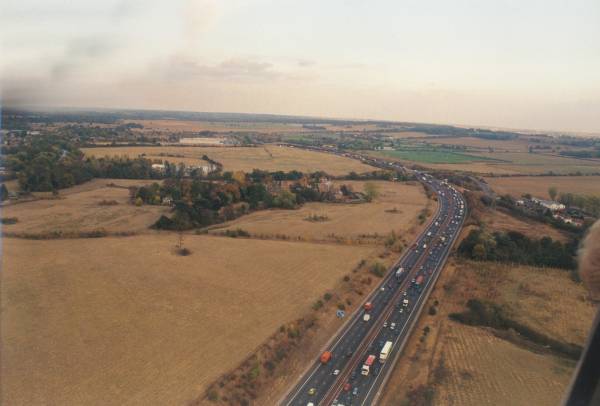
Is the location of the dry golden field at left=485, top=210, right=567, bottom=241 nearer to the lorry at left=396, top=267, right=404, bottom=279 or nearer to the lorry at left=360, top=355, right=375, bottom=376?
the lorry at left=396, top=267, right=404, bottom=279

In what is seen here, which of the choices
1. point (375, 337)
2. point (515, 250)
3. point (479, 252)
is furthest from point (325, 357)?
point (515, 250)

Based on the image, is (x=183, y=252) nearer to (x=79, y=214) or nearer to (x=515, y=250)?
(x=79, y=214)

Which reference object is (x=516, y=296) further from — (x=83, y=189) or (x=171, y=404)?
(x=83, y=189)

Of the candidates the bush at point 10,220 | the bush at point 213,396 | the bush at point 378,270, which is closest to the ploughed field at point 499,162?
the bush at point 378,270

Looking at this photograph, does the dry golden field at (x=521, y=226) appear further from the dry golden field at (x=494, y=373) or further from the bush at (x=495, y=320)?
the dry golden field at (x=494, y=373)

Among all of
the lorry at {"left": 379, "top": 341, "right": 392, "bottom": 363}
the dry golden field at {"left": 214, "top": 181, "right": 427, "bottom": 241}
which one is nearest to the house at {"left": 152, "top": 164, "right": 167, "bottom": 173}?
the dry golden field at {"left": 214, "top": 181, "right": 427, "bottom": 241}

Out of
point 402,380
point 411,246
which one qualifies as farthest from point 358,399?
point 411,246

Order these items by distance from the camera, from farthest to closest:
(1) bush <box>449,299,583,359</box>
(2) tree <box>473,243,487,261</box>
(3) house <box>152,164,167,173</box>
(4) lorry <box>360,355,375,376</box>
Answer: (3) house <box>152,164,167,173</box> → (2) tree <box>473,243,487,261</box> → (1) bush <box>449,299,583,359</box> → (4) lorry <box>360,355,375,376</box>
